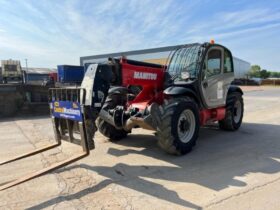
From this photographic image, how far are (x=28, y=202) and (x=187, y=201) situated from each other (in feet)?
6.95

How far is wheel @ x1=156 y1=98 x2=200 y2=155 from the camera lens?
4.82 m

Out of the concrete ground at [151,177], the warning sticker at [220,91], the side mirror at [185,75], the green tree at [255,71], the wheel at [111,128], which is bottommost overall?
the concrete ground at [151,177]

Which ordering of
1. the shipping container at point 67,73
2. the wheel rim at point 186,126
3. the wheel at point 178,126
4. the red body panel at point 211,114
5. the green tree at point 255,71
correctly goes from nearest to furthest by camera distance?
the wheel at point 178,126 < the wheel rim at point 186,126 < the red body panel at point 211,114 < the shipping container at point 67,73 < the green tree at point 255,71

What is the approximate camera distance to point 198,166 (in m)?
4.64

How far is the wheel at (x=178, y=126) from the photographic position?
4816 millimetres

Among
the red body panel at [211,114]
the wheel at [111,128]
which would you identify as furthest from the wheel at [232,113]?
the wheel at [111,128]

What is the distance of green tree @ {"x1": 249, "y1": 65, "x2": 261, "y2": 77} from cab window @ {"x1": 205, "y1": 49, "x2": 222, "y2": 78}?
7558 cm

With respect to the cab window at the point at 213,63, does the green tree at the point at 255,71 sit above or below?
above

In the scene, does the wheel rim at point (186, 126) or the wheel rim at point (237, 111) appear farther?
the wheel rim at point (237, 111)

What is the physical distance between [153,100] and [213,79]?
179 cm

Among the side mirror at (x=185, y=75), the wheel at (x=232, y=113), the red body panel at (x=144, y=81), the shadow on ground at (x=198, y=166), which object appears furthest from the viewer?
the wheel at (x=232, y=113)

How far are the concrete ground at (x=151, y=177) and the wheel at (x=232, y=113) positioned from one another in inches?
31.8

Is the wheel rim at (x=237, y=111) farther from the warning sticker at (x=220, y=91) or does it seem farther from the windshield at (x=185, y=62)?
the windshield at (x=185, y=62)

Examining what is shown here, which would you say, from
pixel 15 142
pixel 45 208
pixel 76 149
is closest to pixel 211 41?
pixel 76 149
